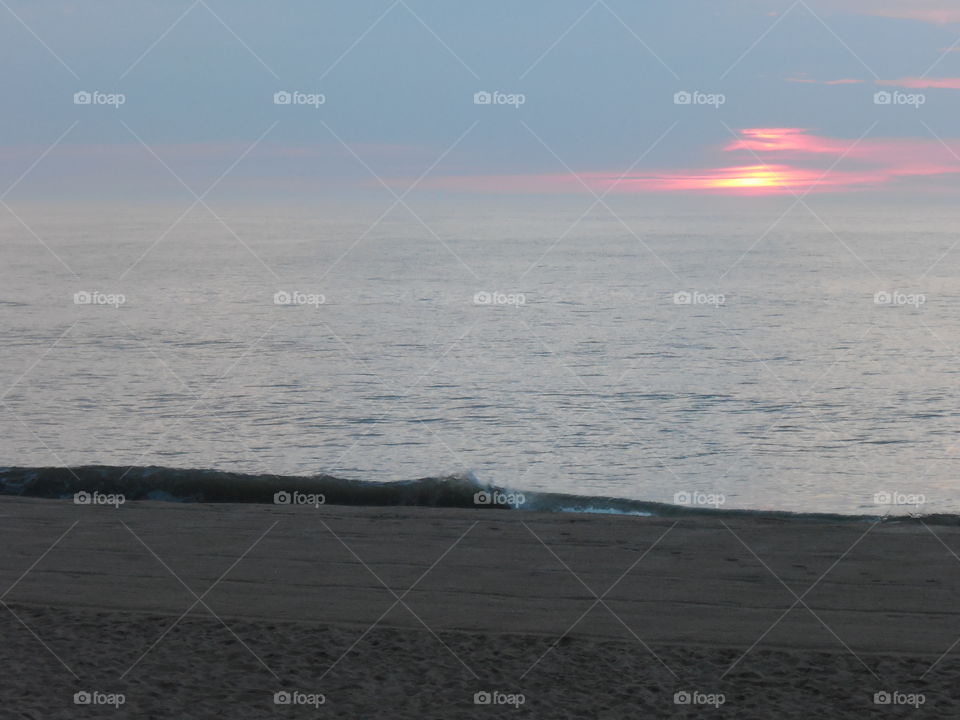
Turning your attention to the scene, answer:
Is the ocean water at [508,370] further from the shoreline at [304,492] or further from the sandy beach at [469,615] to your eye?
the sandy beach at [469,615]

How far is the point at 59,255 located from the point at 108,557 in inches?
2307

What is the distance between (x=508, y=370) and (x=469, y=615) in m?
22.1

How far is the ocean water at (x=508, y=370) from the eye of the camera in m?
20.0

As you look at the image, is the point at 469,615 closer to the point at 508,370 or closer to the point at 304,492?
the point at 304,492

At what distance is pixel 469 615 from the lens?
9266mm

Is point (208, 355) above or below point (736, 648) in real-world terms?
above

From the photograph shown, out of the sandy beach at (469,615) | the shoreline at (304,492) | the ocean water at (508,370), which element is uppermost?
the ocean water at (508,370)

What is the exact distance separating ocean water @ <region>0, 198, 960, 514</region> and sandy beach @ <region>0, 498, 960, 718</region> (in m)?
5.38

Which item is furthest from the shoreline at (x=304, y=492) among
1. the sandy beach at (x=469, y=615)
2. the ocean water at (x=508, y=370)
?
the sandy beach at (x=469, y=615)

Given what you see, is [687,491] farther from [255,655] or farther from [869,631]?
[255,655]

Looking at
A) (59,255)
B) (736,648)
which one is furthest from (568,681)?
(59,255)

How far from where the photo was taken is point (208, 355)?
108ft

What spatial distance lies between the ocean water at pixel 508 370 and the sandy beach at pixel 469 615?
538 centimetres

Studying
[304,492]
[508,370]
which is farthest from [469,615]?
[508,370]
